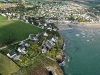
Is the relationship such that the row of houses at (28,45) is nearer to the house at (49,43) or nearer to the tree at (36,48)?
the house at (49,43)

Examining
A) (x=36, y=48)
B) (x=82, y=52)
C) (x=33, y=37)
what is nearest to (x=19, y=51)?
(x=36, y=48)

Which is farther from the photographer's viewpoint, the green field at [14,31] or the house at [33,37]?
the house at [33,37]

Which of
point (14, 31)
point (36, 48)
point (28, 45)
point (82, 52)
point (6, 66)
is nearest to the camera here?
point (6, 66)

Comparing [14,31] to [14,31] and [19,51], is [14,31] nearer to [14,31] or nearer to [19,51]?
[14,31]

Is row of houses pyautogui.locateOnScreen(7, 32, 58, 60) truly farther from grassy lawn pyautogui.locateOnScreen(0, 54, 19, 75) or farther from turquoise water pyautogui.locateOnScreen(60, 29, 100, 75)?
turquoise water pyautogui.locateOnScreen(60, 29, 100, 75)

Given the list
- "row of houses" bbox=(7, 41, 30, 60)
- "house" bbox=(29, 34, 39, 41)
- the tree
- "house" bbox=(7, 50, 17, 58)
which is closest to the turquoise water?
the tree

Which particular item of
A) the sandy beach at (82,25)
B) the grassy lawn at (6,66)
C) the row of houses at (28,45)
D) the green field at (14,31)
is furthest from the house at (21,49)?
the sandy beach at (82,25)

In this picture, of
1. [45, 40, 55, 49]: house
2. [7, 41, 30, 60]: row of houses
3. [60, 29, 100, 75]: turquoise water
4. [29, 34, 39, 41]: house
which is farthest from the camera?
[29, 34, 39, 41]: house
